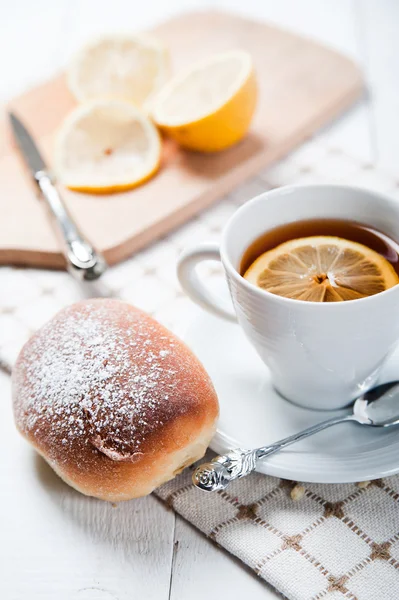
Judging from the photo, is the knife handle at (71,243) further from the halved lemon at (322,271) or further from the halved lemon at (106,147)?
the halved lemon at (322,271)

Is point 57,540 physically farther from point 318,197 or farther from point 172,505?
→ point 318,197

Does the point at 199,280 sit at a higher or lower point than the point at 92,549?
higher

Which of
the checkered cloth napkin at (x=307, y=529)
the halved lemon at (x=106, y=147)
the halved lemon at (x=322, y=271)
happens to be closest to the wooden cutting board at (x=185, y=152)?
the halved lemon at (x=106, y=147)

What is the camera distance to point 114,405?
85 cm

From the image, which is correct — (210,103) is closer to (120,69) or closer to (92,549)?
(120,69)

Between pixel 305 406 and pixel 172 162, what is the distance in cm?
74

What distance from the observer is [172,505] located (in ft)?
2.97

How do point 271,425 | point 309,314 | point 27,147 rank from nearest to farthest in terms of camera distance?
point 309,314 → point 271,425 → point 27,147

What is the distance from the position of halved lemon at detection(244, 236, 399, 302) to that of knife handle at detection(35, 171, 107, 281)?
34cm

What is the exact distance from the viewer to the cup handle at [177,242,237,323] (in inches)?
37.6

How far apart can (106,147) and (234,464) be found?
908 mm

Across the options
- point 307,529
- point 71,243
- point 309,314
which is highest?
point 309,314

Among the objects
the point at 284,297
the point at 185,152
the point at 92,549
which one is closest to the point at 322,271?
the point at 284,297

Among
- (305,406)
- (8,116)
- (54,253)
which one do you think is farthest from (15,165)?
(305,406)
